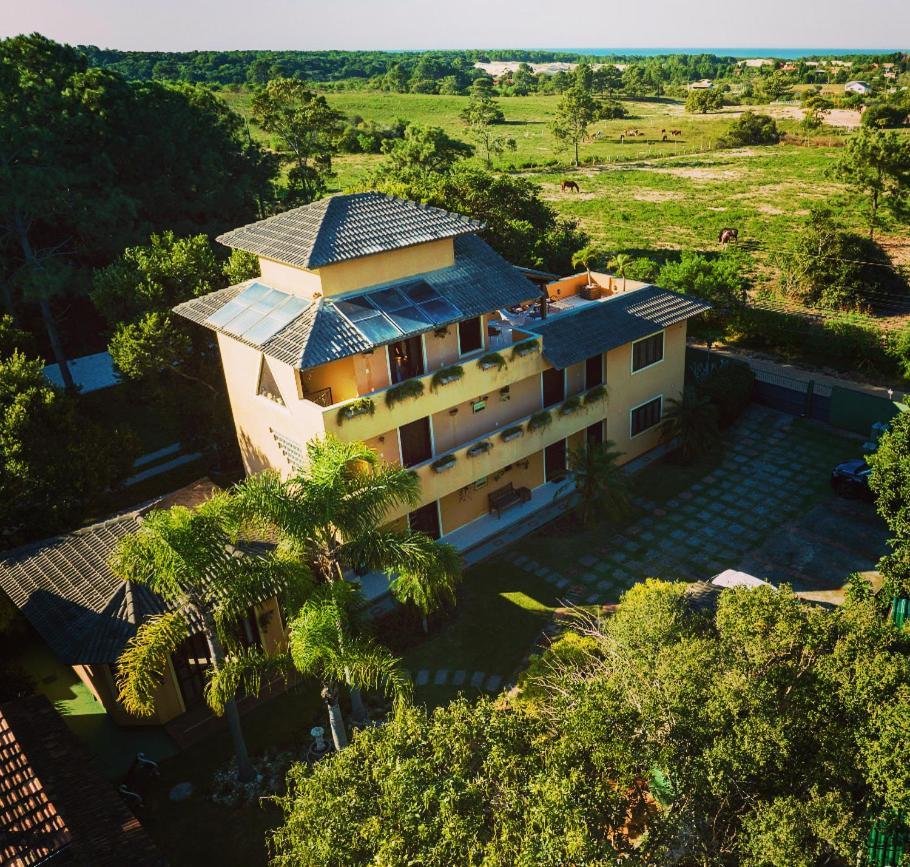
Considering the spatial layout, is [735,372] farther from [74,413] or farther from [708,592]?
[74,413]

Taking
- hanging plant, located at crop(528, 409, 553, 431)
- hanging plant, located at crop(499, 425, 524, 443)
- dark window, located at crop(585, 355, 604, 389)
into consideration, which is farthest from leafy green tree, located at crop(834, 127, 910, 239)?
hanging plant, located at crop(499, 425, 524, 443)

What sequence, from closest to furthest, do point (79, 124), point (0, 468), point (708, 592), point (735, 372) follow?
point (708, 592)
point (0, 468)
point (735, 372)
point (79, 124)

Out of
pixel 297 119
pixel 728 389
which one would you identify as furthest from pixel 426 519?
pixel 297 119

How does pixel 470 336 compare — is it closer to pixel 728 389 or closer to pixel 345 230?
pixel 345 230

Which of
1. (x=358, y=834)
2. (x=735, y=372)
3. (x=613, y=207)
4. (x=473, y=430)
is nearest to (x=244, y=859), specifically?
(x=358, y=834)

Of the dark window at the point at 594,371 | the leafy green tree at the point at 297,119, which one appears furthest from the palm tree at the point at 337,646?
the leafy green tree at the point at 297,119

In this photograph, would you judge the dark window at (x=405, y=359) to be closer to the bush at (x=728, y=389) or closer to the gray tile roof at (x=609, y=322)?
the gray tile roof at (x=609, y=322)

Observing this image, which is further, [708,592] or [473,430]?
[473,430]
